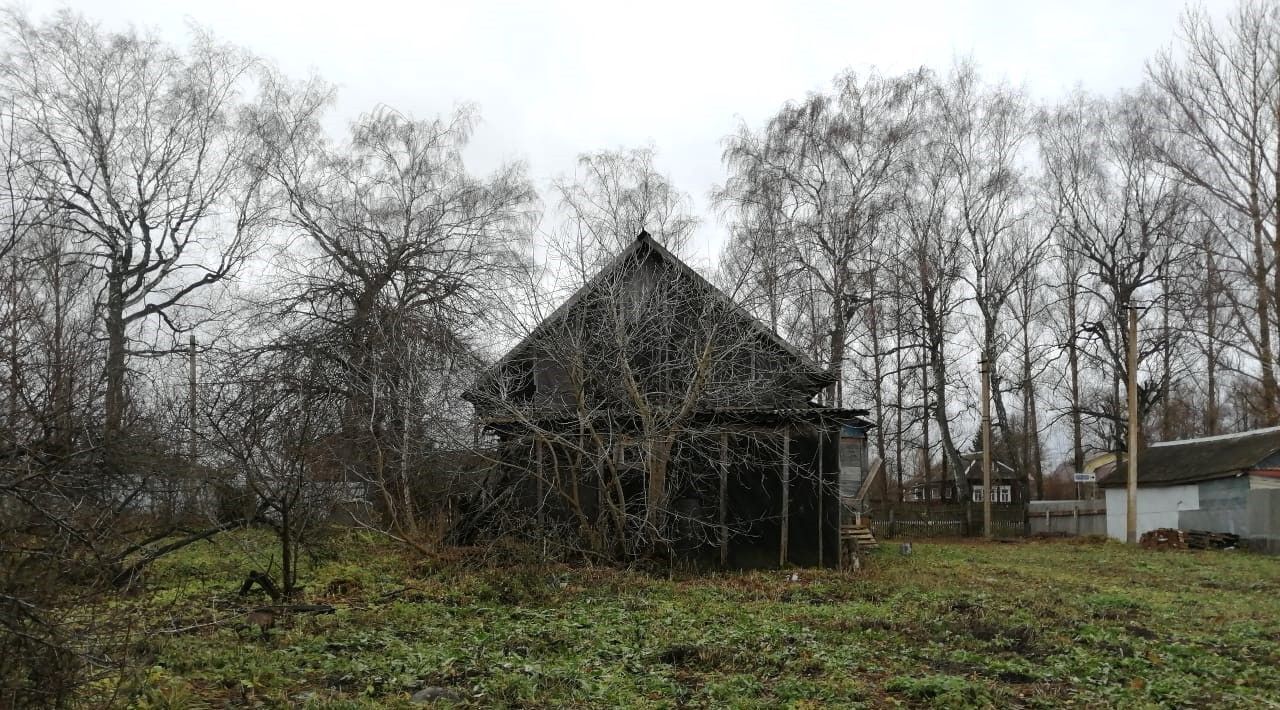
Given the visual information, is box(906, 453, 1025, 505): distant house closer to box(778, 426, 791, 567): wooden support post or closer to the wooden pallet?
the wooden pallet

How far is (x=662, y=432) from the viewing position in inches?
Result: 541

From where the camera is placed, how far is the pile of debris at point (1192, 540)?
23531mm

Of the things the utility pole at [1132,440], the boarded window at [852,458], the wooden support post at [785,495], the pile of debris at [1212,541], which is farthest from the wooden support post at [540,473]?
the pile of debris at [1212,541]

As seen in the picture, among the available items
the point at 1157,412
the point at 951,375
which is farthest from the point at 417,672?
the point at 1157,412

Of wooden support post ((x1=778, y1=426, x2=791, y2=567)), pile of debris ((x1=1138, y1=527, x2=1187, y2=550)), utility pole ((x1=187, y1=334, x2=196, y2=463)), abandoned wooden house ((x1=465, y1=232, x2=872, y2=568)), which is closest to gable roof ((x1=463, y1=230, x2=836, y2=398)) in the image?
abandoned wooden house ((x1=465, y1=232, x2=872, y2=568))

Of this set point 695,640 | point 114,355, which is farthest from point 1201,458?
point 114,355

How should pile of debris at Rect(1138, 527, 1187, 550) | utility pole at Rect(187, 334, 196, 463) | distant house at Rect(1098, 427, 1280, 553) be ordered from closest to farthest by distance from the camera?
utility pole at Rect(187, 334, 196, 463), distant house at Rect(1098, 427, 1280, 553), pile of debris at Rect(1138, 527, 1187, 550)

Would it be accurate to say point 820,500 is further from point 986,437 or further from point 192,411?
point 986,437

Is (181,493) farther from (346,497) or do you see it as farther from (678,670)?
(678,670)

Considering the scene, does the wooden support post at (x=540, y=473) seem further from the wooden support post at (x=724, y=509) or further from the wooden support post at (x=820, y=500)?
the wooden support post at (x=820, y=500)

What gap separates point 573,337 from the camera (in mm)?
13680

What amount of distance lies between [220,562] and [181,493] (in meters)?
1.92

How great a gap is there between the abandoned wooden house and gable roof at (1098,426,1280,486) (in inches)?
571

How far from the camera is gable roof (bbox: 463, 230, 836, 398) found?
46.1 ft
